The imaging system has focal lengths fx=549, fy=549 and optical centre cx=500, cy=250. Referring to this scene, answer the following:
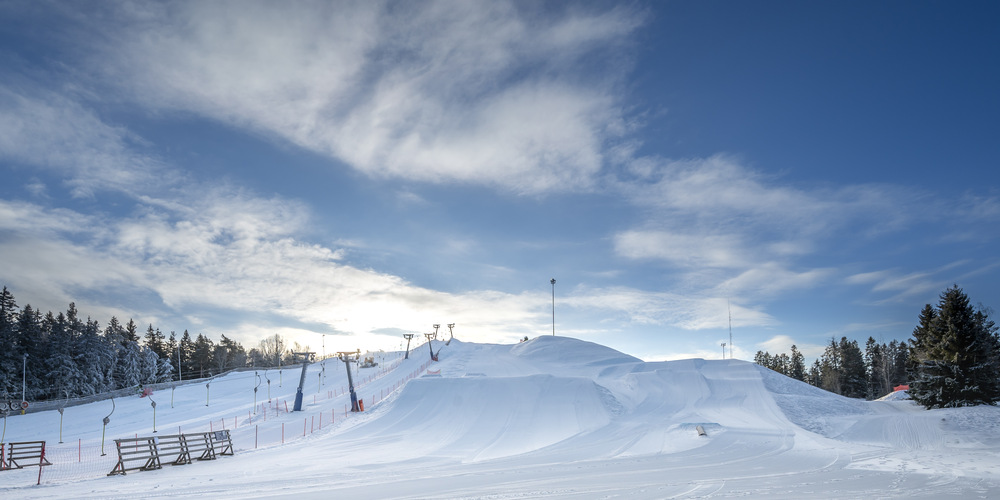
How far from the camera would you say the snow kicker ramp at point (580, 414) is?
24922 millimetres

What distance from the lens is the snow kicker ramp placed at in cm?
2492

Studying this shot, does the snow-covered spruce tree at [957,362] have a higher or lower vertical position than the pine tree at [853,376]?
higher

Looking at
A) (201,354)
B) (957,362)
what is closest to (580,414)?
(957,362)

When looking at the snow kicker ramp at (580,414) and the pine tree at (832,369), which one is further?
the pine tree at (832,369)

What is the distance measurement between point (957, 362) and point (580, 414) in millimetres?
24235

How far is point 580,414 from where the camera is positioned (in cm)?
3225

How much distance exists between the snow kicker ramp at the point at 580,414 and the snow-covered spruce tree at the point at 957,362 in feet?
33.2

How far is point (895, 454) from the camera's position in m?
21.7

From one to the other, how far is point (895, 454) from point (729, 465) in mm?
8503

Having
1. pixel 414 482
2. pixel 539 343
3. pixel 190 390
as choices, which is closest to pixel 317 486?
pixel 414 482

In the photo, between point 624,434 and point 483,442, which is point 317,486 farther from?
point 624,434

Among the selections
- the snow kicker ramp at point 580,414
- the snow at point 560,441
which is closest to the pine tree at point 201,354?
the snow at point 560,441

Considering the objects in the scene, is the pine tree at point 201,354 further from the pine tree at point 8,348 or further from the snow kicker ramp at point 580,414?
the snow kicker ramp at point 580,414

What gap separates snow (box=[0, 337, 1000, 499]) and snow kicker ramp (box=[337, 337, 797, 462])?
0.14 meters
